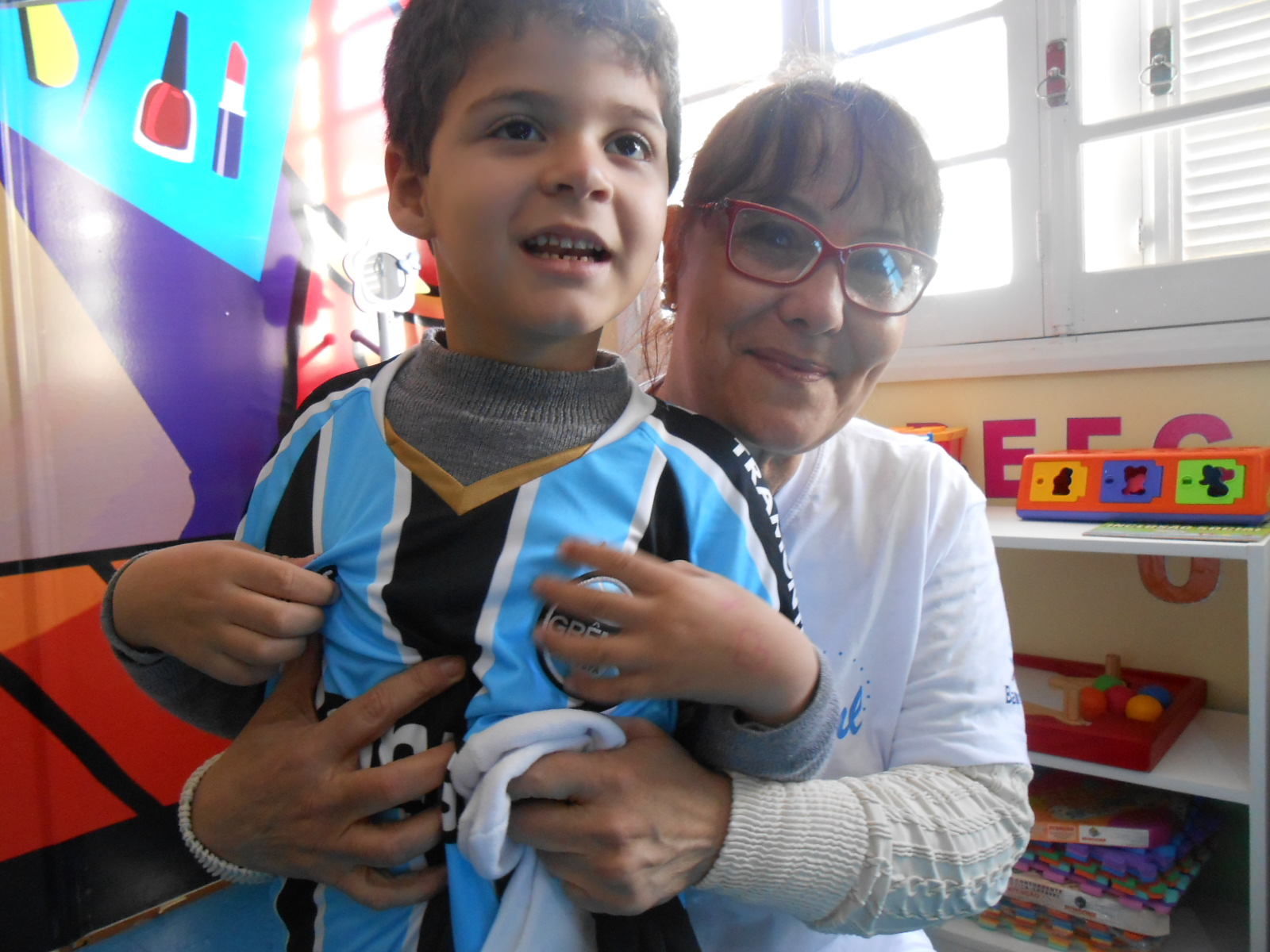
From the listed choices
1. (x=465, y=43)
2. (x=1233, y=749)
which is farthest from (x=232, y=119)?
(x=1233, y=749)

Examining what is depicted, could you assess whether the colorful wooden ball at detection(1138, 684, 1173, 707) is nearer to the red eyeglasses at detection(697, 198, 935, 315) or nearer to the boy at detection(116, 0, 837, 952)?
the red eyeglasses at detection(697, 198, 935, 315)

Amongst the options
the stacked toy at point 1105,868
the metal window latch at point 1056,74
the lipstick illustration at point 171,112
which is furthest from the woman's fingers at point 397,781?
the metal window latch at point 1056,74

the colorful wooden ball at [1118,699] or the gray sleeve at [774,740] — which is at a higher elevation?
the gray sleeve at [774,740]

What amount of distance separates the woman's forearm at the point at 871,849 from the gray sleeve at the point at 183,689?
1.78ft

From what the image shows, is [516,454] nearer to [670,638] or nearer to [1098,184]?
[670,638]

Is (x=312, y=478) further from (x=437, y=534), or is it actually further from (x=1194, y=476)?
(x=1194, y=476)

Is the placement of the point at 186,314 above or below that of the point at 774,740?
above

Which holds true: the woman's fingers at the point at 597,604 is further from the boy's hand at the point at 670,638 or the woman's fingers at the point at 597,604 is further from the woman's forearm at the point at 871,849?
the woman's forearm at the point at 871,849

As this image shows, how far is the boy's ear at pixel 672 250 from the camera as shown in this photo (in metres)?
1.07

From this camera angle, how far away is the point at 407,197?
0.82 meters

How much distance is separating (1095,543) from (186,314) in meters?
2.17

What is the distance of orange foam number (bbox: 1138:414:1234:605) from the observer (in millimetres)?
1711

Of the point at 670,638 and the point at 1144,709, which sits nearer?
the point at 670,638

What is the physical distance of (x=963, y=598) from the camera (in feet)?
3.17
